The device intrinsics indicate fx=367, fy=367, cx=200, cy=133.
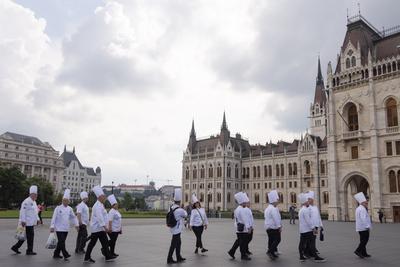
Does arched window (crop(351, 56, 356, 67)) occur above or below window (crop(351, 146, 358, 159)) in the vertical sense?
above

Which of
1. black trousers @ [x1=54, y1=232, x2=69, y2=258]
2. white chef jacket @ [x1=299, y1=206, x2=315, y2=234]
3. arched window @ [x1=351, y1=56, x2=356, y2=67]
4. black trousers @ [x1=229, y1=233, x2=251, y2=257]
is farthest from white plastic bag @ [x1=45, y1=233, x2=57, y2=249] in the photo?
arched window @ [x1=351, y1=56, x2=356, y2=67]

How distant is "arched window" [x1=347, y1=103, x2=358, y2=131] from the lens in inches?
1777

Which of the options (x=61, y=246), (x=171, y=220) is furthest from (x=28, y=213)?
(x=171, y=220)

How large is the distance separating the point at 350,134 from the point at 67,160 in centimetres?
15076

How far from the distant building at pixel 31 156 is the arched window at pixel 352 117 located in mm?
92042

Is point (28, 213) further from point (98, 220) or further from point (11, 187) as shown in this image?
point (11, 187)

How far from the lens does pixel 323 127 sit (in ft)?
329

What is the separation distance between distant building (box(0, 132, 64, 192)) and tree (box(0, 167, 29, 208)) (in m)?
43.0

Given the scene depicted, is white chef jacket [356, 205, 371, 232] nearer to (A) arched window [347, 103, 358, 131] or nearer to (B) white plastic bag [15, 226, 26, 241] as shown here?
(B) white plastic bag [15, 226, 26, 241]

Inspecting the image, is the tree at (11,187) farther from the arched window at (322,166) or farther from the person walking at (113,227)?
the arched window at (322,166)

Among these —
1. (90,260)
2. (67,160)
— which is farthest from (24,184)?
(67,160)

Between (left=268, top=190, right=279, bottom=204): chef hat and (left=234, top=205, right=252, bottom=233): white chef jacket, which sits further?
(left=268, top=190, right=279, bottom=204): chef hat

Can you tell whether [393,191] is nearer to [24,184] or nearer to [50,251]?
[50,251]

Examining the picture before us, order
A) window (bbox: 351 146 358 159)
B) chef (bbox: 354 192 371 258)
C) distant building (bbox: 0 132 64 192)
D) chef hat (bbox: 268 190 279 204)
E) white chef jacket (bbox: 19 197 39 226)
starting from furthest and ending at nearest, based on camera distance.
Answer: distant building (bbox: 0 132 64 192) → window (bbox: 351 146 358 159) → chef hat (bbox: 268 190 279 204) → chef (bbox: 354 192 371 258) → white chef jacket (bbox: 19 197 39 226)
